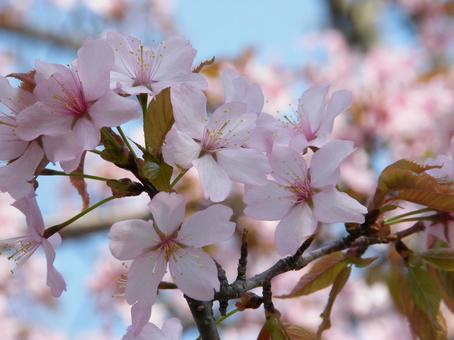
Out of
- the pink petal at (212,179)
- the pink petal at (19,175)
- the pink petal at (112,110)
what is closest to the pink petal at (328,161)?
the pink petal at (212,179)

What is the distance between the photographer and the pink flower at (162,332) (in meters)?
0.79

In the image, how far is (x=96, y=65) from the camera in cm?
75

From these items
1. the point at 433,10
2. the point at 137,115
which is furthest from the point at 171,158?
the point at 433,10

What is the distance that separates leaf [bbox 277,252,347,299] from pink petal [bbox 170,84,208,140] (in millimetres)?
324

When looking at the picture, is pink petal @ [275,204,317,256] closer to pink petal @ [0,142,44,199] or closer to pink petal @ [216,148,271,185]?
pink petal @ [216,148,271,185]

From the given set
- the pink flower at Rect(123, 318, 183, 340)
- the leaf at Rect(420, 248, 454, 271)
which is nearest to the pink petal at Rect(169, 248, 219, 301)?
the pink flower at Rect(123, 318, 183, 340)

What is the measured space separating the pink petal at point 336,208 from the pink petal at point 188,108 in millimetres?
172

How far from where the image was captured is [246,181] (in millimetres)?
748

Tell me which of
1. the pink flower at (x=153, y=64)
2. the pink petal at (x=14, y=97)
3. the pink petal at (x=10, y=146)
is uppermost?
the pink flower at (x=153, y=64)

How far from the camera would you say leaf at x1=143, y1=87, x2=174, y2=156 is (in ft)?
2.49

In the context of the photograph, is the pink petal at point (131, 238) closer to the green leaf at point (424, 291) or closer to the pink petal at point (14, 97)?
the pink petal at point (14, 97)

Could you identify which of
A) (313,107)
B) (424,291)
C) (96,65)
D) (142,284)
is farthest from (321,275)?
(96,65)

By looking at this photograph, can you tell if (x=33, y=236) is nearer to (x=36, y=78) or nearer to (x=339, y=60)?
(x=36, y=78)

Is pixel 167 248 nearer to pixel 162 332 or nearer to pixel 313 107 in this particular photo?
pixel 162 332
